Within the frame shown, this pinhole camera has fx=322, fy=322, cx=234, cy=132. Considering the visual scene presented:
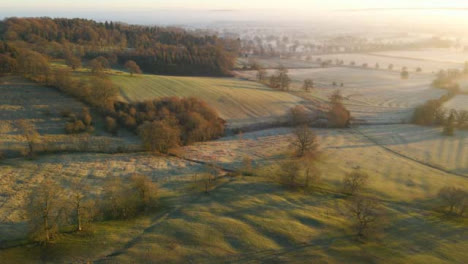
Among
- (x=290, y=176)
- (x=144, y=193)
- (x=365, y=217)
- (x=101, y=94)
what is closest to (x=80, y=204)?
(x=144, y=193)

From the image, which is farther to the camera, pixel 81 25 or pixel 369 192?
pixel 81 25

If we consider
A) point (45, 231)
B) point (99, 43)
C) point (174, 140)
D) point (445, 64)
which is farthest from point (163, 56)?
point (445, 64)

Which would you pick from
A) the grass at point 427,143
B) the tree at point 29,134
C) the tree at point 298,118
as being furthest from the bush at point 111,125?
Result: the grass at point 427,143

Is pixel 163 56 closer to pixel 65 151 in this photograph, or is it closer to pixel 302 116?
pixel 302 116

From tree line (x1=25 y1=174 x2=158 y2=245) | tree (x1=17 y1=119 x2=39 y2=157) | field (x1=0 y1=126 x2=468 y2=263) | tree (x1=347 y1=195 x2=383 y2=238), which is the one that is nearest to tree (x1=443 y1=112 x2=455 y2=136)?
field (x1=0 y1=126 x2=468 y2=263)

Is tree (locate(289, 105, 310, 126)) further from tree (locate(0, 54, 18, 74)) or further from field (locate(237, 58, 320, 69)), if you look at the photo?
field (locate(237, 58, 320, 69))

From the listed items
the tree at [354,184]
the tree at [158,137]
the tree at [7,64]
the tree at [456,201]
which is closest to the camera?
the tree at [456,201]

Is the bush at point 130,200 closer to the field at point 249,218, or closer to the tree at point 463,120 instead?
the field at point 249,218

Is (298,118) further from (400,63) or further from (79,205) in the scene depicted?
(400,63)
